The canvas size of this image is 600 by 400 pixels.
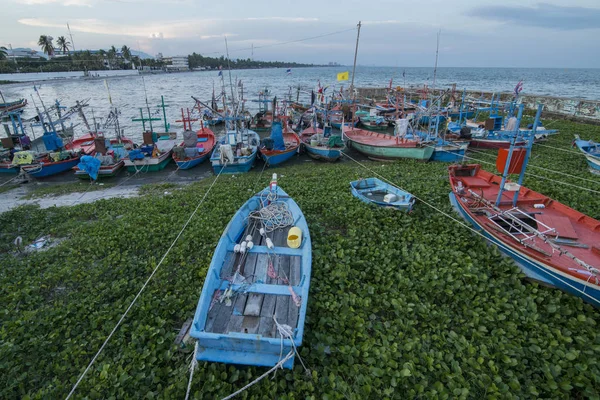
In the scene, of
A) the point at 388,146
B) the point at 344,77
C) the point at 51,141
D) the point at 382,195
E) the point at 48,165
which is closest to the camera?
the point at 382,195

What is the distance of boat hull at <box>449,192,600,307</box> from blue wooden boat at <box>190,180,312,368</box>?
4.76m

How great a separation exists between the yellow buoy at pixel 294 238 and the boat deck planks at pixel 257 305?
0.97ft

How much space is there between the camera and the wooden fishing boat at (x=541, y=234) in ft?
19.9

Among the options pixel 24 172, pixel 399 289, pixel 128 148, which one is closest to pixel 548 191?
pixel 399 289

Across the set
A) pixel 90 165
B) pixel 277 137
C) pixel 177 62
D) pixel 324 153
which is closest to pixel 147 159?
pixel 90 165

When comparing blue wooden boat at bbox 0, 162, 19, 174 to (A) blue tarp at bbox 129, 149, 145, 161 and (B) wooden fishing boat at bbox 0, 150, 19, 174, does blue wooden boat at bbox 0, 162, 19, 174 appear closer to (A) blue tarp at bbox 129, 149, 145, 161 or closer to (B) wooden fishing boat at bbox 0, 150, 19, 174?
(B) wooden fishing boat at bbox 0, 150, 19, 174

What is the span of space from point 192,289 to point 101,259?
10.3 feet

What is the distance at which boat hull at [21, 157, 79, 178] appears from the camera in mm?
16953

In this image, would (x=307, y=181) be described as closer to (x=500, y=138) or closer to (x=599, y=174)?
(x=599, y=174)

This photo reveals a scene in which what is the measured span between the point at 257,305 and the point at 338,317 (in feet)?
5.13

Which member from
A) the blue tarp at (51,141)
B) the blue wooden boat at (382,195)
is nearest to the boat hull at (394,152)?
the blue wooden boat at (382,195)

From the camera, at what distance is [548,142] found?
1967 centimetres

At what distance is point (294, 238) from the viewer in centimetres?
706

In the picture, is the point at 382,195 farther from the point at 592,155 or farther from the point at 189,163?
the point at 189,163
